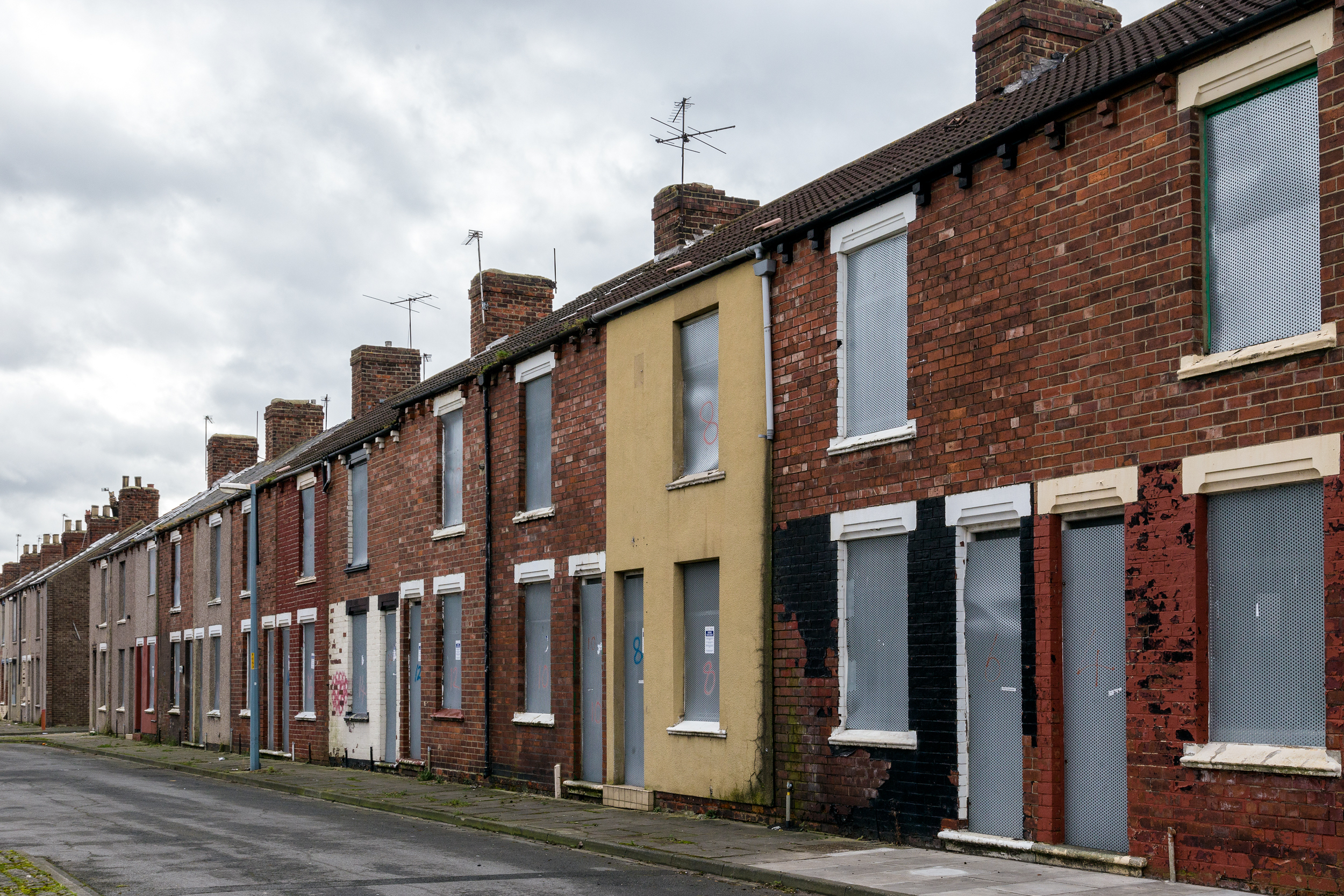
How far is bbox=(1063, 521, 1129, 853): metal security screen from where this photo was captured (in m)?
11.1

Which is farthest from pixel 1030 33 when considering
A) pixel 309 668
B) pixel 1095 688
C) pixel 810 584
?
pixel 309 668

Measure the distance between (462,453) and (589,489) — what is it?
15.4 ft

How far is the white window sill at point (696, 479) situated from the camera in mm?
16391

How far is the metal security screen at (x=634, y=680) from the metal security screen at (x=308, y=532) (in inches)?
551

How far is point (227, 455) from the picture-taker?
48.7 metres

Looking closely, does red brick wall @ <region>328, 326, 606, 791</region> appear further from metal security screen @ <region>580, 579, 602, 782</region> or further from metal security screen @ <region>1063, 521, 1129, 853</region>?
metal security screen @ <region>1063, 521, 1129, 853</region>

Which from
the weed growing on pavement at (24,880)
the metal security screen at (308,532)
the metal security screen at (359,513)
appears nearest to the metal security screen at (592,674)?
the weed growing on pavement at (24,880)

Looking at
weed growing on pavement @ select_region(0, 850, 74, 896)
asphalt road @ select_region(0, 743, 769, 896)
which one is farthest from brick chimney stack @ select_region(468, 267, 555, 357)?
weed growing on pavement @ select_region(0, 850, 74, 896)

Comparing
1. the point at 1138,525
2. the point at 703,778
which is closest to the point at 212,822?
the point at 703,778

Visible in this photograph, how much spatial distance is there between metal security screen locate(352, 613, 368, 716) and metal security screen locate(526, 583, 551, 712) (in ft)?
23.2

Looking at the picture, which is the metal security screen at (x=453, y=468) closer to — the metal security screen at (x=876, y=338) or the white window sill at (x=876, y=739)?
the metal security screen at (x=876, y=338)

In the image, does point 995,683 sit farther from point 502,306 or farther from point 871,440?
point 502,306

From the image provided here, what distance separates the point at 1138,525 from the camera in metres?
10.8

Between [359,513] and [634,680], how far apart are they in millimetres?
11780
